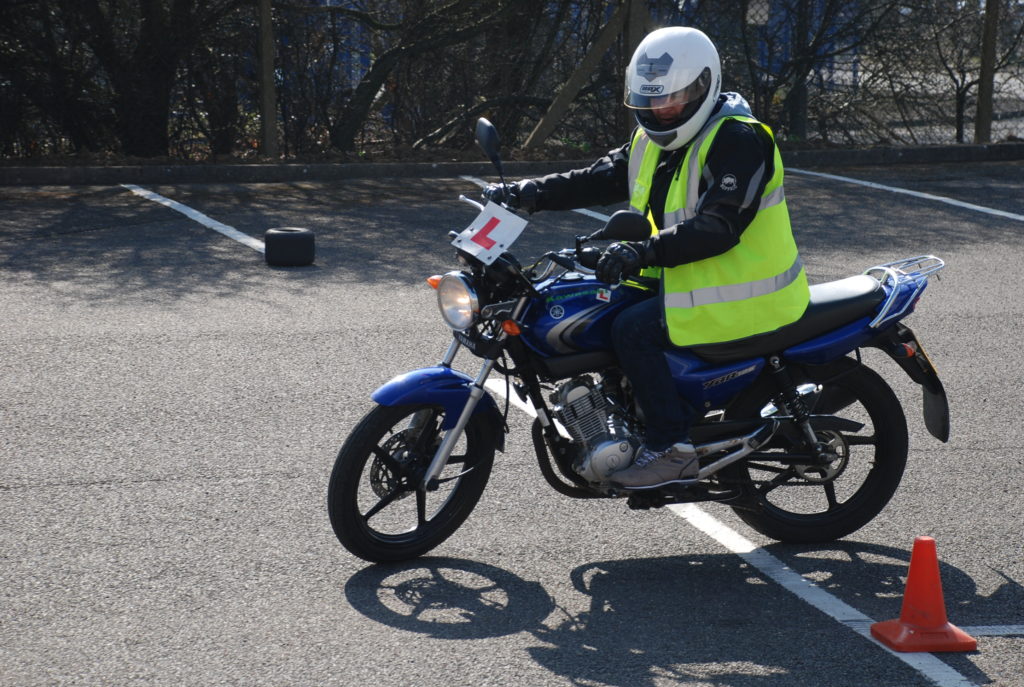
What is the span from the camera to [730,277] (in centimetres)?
455

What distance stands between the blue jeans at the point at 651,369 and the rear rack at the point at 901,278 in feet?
2.60

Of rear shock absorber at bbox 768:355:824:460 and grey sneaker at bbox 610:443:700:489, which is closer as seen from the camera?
grey sneaker at bbox 610:443:700:489

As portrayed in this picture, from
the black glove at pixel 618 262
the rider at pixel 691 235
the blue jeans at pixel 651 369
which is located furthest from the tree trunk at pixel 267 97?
the black glove at pixel 618 262

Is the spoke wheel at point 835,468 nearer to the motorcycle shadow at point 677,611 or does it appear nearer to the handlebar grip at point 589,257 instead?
the motorcycle shadow at point 677,611

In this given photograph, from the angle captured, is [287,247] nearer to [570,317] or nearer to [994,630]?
[570,317]

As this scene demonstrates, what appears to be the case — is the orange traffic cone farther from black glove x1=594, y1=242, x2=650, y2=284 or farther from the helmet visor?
the helmet visor

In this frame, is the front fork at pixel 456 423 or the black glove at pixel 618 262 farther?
the front fork at pixel 456 423

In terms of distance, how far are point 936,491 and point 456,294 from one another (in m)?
2.29

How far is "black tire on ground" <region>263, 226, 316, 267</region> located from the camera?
9328 mm

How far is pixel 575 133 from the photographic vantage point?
607 inches

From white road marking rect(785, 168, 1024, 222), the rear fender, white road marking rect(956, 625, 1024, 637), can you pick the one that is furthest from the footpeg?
white road marking rect(785, 168, 1024, 222)

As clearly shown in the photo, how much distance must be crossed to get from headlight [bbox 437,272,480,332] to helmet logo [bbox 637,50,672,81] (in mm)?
907

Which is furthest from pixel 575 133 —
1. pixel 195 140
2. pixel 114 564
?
pixel 114 564

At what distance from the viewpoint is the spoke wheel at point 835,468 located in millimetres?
4898
